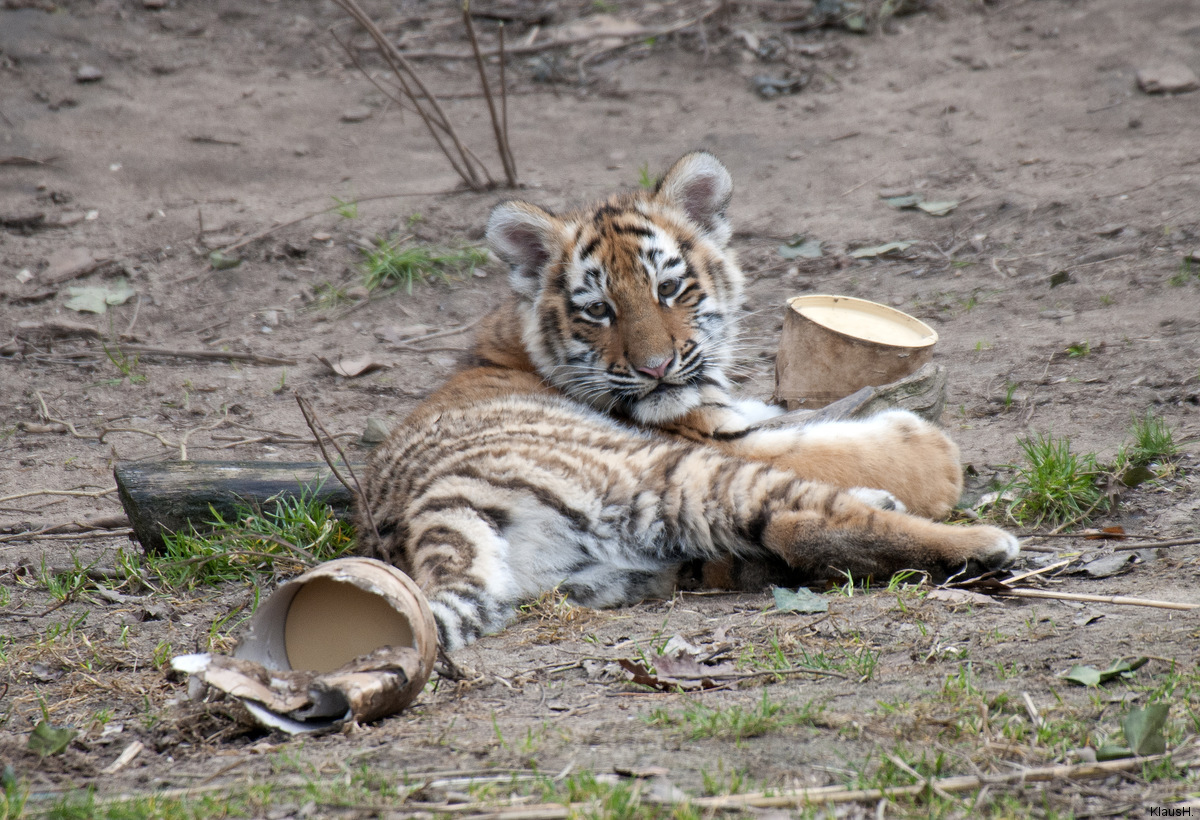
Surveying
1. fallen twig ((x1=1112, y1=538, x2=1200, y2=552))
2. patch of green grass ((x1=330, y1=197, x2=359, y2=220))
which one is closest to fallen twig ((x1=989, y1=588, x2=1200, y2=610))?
fallen twig ((x1=1112, y1=538, x2=1200, y2=552))

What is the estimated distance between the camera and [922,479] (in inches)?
167

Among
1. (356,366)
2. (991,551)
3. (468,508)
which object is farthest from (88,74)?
(991,551)

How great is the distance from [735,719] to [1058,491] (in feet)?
7.41

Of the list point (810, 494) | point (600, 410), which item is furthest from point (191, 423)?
point (810, 494)

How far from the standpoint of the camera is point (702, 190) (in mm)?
4953

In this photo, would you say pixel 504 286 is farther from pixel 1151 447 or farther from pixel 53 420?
pixel 1151 447

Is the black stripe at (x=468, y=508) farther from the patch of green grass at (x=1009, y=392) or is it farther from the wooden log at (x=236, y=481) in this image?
the patch of green grass at (x=1009, y=392)

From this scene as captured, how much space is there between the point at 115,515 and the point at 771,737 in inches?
142

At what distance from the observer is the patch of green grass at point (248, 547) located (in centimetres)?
429

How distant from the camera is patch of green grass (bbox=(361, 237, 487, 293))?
7617mm

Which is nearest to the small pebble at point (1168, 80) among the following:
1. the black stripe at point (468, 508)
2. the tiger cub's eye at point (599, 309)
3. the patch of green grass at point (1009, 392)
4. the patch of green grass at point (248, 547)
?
the patch of green grass at point (1009, 392)

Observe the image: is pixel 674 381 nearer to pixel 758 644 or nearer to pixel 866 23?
pixel 758 644

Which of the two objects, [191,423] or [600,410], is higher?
[600,410]

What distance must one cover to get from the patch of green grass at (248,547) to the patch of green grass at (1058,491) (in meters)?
2.69
